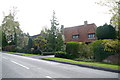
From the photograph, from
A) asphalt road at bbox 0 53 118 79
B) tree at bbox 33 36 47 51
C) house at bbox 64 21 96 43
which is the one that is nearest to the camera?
asphalt road at bbox 0 53 118 79

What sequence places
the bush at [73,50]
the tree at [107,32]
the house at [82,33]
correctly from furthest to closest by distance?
1. the house at [82,33]
2. the bush at [73,50]
3. the tree at [107,32]


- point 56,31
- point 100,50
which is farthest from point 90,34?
point 100,50

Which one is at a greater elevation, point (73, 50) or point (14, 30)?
point (14, 30)

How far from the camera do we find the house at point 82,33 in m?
39.9

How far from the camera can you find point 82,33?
42.8 meters

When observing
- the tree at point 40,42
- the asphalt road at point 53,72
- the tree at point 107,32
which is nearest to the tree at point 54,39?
the tree at point 40,42

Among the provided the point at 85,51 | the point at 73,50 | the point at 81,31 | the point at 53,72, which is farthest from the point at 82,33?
the point at 53,72

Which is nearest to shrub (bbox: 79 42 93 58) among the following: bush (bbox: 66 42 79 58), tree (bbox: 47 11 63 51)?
bush (bbox: 66 42 79 58)

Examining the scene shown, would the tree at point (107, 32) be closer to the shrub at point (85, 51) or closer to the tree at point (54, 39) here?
the shrub at point (85, 51)

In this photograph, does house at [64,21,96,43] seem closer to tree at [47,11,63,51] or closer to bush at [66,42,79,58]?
tree at [47,11,63,51]

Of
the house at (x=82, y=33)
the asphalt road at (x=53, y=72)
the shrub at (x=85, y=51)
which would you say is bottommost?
the asphalt road at (x=53, y=72)

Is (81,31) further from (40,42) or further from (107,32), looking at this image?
(107,32)

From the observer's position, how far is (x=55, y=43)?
33.7m

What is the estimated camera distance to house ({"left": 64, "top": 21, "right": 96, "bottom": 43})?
3991 centimetres
